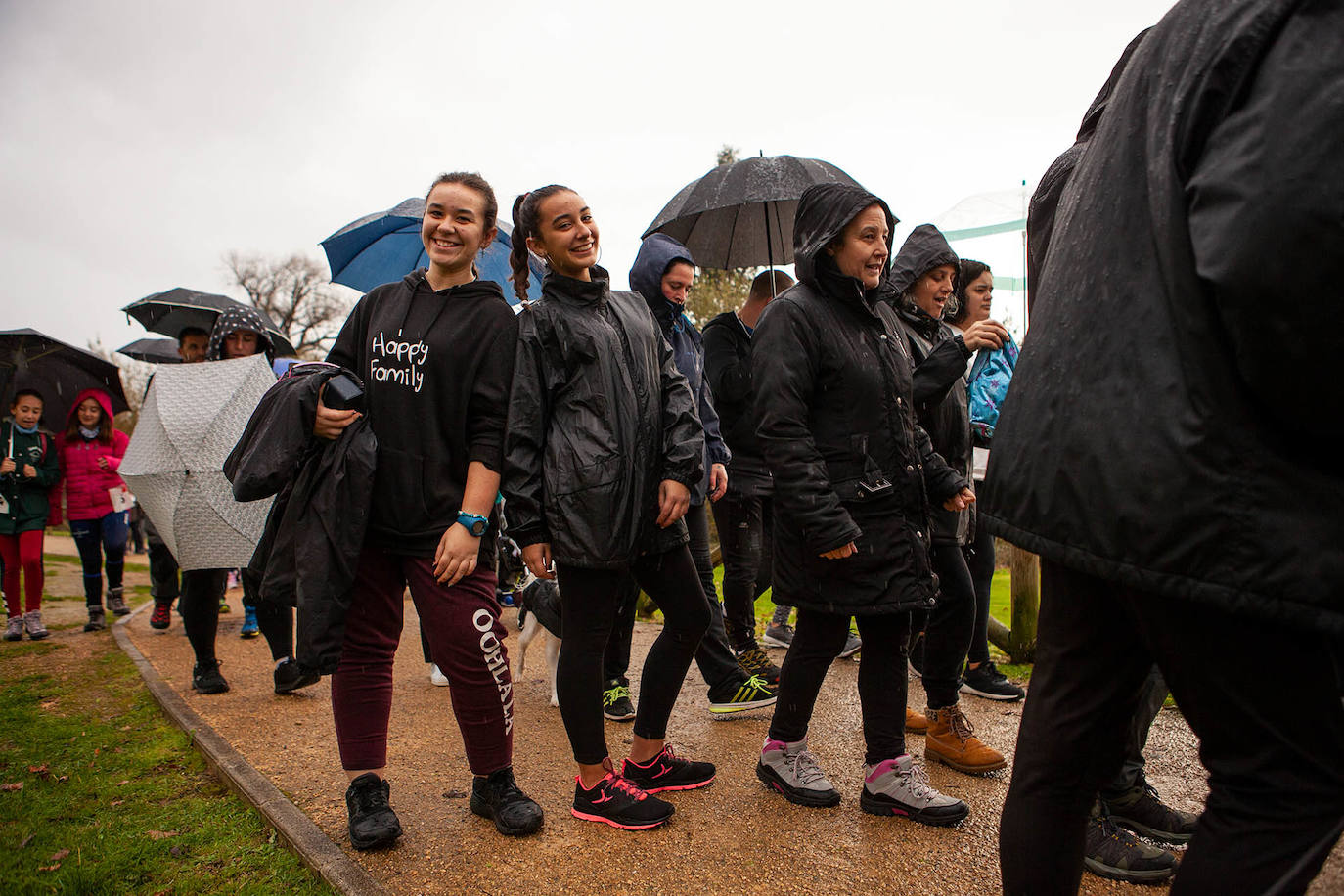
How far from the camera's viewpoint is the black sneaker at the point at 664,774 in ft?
10.3

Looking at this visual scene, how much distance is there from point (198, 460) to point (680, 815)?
3.25 metres

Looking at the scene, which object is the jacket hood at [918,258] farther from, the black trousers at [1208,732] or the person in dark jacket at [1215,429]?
the black trousers at [1208,732]

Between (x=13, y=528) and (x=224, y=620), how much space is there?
5.83 ft

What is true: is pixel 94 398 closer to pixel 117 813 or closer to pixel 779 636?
pixel 117 813

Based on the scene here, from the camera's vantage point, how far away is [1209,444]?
1253mm

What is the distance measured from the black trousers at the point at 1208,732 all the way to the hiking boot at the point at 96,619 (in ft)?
25.8

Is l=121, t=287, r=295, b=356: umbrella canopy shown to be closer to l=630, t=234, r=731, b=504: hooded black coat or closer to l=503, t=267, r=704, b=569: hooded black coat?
l=630, t=234, r=731, b=504: hooded black coat

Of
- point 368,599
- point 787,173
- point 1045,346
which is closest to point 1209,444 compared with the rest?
point 1045,346

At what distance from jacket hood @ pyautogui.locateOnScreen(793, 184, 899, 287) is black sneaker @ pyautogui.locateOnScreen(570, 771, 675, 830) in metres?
1.92

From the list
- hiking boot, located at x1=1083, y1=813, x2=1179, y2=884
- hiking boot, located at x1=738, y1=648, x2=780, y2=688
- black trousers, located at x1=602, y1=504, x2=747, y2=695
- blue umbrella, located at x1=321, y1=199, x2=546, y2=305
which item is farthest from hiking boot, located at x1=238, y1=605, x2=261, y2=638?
hiking boot, located at x1=1083, y1=813, x2=1179, y2=884

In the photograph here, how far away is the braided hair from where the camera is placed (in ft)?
9.83

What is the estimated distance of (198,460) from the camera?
178 inches

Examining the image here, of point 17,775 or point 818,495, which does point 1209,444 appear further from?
point 17,775

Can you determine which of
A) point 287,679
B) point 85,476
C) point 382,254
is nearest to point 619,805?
point 287,679
